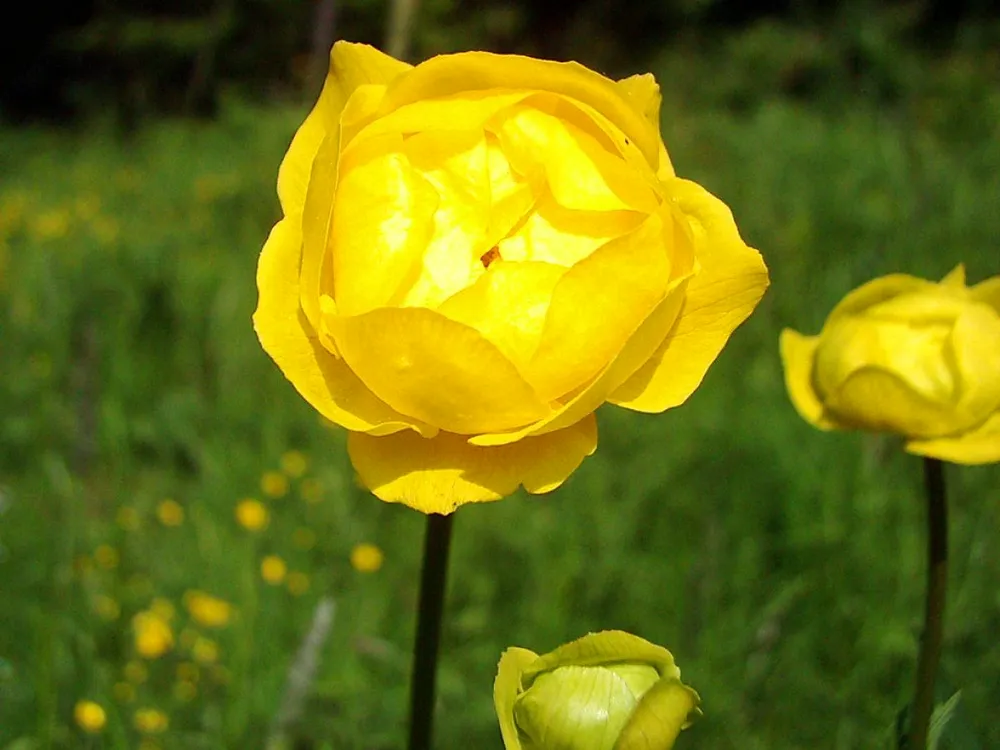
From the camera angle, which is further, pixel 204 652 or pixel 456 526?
pixel 456 526

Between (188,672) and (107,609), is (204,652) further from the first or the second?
(107,609)

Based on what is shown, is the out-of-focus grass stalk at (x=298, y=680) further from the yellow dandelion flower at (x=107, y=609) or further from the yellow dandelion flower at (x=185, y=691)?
the yellow dandelion flower at (x=107, y=609)

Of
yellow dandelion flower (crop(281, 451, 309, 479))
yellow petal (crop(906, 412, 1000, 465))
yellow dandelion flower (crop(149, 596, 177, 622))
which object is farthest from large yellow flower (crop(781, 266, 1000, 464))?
yellow dandelion flower (crop(281, 451, 309, 479))

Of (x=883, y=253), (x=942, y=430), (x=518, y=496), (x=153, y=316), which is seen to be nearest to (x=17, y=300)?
(x=153, y=316)

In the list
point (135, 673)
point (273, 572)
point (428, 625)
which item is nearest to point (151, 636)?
point (135, 673)

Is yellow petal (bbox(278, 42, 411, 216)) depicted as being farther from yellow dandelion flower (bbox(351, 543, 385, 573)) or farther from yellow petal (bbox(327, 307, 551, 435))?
yellow dandelion flower (bbox(351, 543, 385, 573))

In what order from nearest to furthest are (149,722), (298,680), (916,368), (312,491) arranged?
(916,368)
(298,680)
(149,722)
(312,491)
